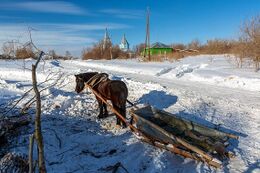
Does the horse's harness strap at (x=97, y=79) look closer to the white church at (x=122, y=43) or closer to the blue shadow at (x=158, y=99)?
the blue shadow at (x=158, y=99)

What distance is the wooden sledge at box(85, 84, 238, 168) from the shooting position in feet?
22.0

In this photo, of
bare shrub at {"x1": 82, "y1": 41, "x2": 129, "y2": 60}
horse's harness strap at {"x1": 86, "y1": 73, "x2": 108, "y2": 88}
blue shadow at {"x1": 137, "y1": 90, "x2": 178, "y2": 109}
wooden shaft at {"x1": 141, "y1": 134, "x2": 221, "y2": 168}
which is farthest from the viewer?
bare shrub at {"x1": 82, "y1": 41, "x2": 129, "y2": 60}

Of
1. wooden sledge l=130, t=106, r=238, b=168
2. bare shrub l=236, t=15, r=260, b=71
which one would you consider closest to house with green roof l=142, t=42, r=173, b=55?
bare shrub l=236, t=15, r=260, b=71

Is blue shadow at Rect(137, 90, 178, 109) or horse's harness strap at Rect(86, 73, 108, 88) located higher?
horse's harness strap at Rect(86, 73, 108, 88)

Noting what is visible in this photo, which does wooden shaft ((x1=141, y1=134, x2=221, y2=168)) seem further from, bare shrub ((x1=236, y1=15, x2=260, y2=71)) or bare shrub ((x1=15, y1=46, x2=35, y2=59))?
bare shrub ((x1=236, y1=15, x2=260, y2=71))

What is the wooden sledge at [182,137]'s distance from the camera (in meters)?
6.72

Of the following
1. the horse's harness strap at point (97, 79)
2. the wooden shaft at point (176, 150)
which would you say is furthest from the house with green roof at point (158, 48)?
the wooden shaft at point (176, 150)

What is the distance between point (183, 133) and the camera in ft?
26.9

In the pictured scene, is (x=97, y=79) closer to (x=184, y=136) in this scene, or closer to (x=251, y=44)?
(x=184, y=136)

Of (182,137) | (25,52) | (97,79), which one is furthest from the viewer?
(97,79)

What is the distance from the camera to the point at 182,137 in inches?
315

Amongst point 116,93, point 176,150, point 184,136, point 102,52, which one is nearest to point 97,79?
point 116,93

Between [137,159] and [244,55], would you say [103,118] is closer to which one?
[137,159]

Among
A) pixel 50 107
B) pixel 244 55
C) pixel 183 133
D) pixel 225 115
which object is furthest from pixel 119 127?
pixel 244 55
